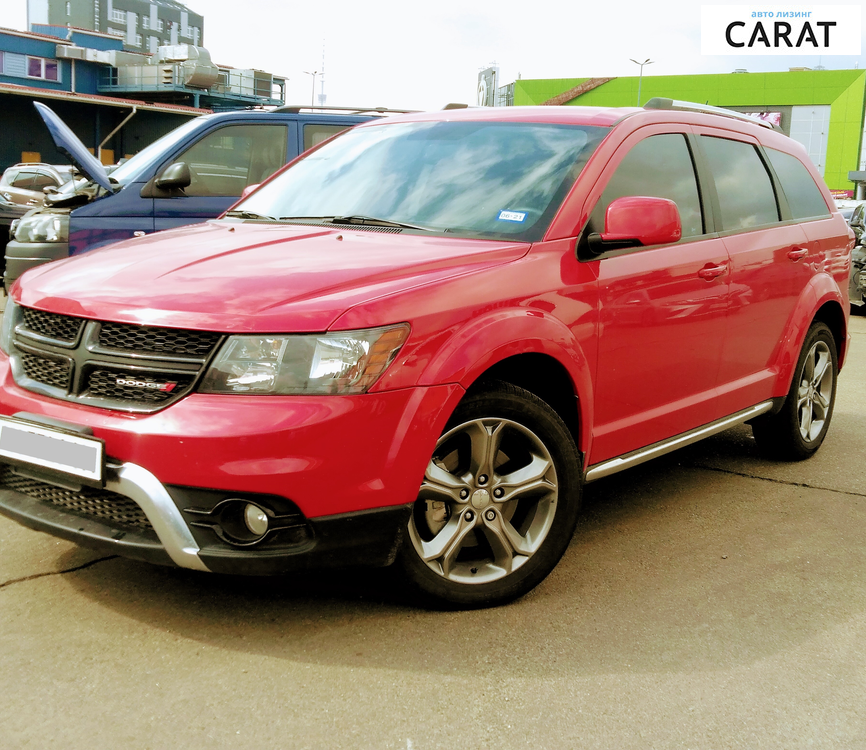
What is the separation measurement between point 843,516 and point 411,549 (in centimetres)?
241

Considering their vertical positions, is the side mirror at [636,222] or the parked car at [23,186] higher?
the side mirror at [636,222]

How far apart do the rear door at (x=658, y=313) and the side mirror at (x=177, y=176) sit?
3.59 m

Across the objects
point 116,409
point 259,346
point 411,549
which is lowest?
point 411,549

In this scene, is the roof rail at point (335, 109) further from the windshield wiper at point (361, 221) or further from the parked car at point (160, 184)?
the windshield wiper at point (361, 221)

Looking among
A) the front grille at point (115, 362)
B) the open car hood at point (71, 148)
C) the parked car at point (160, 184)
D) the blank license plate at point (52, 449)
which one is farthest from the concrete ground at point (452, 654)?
the parked car at point (160, 184)

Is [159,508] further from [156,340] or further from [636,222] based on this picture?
[636,222]

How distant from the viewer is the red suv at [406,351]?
2.82m

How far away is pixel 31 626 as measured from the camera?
122 inches

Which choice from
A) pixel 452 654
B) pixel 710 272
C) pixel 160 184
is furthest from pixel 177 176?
pixel 452 654

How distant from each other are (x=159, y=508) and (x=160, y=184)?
450cm

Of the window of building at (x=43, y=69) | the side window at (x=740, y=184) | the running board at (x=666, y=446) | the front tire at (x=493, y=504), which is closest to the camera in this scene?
the front tire at (x=493, y=504)

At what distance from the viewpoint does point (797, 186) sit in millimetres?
5312

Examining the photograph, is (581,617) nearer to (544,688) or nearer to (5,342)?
(544,688)

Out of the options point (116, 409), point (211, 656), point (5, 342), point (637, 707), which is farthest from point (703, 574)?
point (5, 342)
